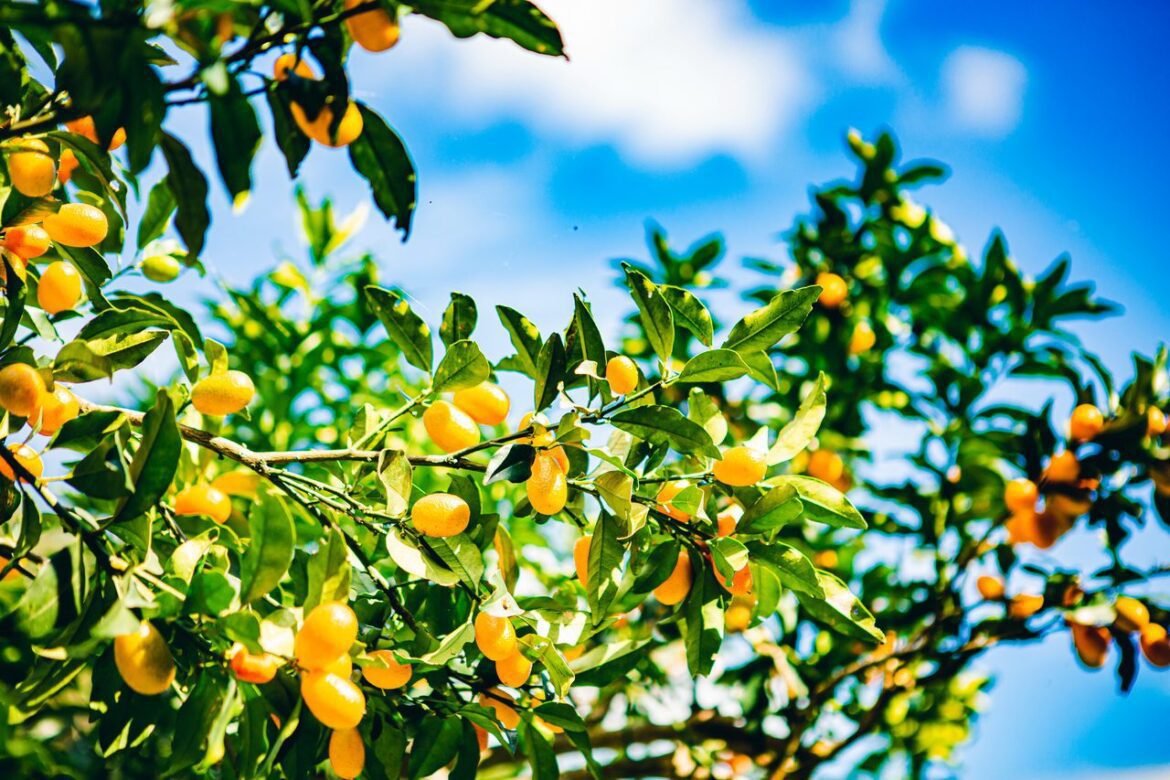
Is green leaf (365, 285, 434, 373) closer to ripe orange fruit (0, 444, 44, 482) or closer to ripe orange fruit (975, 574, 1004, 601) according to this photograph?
ripe orange fruit (0, 444, 44, 482)

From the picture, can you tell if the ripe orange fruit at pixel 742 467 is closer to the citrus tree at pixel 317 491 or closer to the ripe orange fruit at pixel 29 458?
the citrus tree at pixel 317 491

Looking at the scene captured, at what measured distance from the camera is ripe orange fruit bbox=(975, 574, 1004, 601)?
2.03 metres

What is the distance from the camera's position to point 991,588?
2.03 metres

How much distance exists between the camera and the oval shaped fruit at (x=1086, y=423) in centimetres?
185

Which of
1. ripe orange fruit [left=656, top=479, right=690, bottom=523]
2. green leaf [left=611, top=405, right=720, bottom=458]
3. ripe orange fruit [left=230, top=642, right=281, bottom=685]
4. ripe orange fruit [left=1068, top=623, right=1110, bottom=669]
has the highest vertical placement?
ripe orange fruit [left=1068, top=623, right=1110, bottom=669]

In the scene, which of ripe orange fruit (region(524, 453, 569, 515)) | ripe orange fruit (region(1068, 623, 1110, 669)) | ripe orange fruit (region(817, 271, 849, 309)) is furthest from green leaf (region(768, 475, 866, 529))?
ripe orange fruit (region(817, 271, 849, 309))

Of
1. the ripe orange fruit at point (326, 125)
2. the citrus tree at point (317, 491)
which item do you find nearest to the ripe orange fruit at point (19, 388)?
the citrus tree at point (317, 491)

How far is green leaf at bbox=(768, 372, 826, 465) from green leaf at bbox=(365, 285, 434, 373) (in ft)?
1.37

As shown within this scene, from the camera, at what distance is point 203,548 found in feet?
2.89

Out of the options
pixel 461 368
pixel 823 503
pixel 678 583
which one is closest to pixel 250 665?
pixel 461 368

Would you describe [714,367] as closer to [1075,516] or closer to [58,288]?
[58,288]

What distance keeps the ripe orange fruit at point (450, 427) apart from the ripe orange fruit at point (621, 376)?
0.55 feet

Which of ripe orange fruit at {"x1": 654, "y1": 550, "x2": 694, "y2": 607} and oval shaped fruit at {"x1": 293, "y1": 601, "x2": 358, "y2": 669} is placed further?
ripe orange fruit at {"x1": 654, "y1": 550, "x2": 694, "y2": 607}

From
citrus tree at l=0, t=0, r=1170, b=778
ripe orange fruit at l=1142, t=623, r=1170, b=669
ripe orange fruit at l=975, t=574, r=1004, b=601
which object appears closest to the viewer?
citrus tree at l=0, t=0, r=1170, b=778
